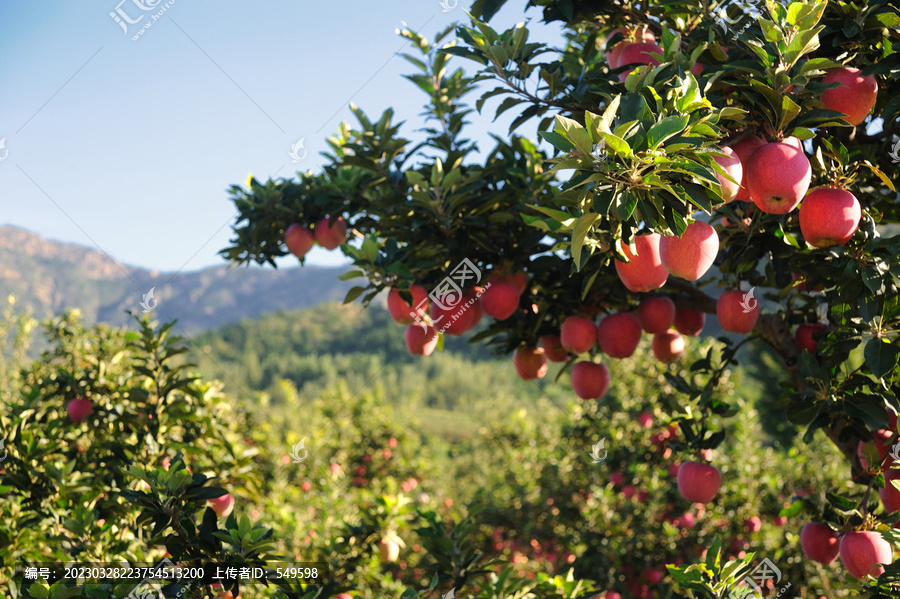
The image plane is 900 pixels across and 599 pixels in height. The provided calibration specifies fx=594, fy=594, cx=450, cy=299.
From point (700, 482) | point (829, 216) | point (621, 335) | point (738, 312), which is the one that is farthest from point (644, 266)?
point (700, 482)

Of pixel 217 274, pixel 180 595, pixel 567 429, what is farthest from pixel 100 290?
pixel 180 595

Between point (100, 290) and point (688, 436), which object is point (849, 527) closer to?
point (688, 436)

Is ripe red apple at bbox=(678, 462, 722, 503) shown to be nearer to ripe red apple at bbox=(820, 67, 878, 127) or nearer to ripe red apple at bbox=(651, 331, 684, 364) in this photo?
ripe red apple at bbox=(651, 331, 684, 364)

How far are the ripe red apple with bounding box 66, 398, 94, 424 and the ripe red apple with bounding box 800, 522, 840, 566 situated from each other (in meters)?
2.67

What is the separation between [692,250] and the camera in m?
1.22

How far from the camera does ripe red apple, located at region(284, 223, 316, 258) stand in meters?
2.48

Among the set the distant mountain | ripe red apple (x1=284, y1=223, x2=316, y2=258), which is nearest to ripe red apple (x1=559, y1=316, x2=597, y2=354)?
ripe red apple (x1=284, y1=223, x2=316, y2=258)

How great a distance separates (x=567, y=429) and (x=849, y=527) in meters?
3.67

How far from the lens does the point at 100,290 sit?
112 feet

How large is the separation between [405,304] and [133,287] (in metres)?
12.5

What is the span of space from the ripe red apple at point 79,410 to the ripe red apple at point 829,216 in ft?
8.72

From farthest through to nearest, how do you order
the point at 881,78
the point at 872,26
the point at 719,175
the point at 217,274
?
1. the point at 217,274
2. the point at 881,78
3. the point at 872,26
4. the point at 719,175

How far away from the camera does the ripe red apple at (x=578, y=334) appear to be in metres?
2.01

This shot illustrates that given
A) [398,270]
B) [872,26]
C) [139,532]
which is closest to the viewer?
[872,26]
